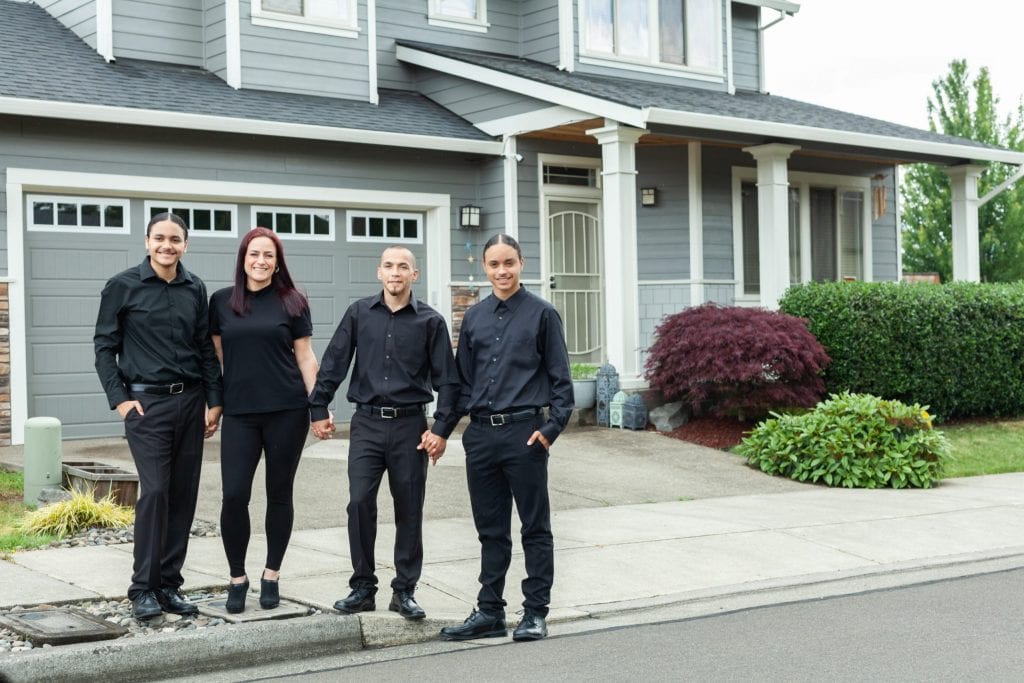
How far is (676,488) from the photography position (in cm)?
1159

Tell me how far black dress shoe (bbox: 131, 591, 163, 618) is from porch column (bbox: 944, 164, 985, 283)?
14.8 meters

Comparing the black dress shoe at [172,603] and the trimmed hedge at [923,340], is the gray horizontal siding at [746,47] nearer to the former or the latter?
the trimmed hedge at [923,340]

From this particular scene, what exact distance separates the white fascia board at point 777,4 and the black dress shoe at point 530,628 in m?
15.1

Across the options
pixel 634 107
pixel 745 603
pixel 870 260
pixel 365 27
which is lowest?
pixel 745 603

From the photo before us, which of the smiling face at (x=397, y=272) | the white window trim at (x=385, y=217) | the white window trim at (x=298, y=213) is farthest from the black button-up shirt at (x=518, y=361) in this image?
the white window trim at (x=385, y=217)

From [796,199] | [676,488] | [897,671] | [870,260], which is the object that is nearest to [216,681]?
[897,671]

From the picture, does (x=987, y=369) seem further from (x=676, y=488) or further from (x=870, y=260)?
(x=676, y=488)

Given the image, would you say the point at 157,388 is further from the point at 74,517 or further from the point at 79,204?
the point at 79,204

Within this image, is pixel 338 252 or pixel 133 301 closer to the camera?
pixel 133 301

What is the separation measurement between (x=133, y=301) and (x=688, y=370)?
8694mm

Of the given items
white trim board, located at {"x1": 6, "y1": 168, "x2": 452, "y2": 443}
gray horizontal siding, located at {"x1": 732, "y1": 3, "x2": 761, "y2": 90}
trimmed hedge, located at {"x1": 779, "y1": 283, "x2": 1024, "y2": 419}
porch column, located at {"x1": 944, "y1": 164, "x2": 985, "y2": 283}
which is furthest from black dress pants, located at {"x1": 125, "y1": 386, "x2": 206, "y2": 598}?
gray horizontal siding, located at {"x1": 732, "y1": 3, "x2": 761, "y2": 90}

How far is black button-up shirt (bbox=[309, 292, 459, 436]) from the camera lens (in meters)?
6.50

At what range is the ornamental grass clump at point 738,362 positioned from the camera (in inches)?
545

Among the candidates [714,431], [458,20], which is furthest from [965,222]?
[458,20]
